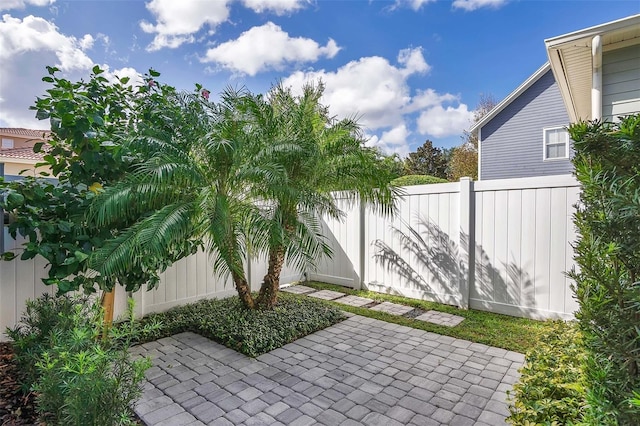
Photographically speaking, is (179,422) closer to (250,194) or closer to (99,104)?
(250,194)

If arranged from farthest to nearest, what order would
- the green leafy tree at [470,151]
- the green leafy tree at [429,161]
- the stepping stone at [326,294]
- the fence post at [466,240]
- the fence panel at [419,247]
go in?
the green leafy tree at [429,161] → the green leafy tree at [470,151] → the stepping stone at [326,294] → the fence panel at [419,247] → the fence post at [466,240]

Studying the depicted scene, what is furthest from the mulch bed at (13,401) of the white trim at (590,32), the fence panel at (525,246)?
the white trim at (590,32)

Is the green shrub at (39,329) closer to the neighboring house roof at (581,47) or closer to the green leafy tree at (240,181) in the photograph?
the green leafy tree at (240,181)

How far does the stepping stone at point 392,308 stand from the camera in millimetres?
5344

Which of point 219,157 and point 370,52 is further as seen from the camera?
point 370,52

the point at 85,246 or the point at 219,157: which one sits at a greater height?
the point at 219,157

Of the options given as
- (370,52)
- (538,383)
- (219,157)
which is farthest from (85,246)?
(370,52)

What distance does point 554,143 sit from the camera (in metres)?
11.9

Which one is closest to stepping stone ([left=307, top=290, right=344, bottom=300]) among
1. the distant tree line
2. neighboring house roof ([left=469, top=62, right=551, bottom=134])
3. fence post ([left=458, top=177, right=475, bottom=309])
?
fence post ([left=458, top=177, right=475, bottom=309])

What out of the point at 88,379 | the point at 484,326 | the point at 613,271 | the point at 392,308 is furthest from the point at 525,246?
the point at 88,379

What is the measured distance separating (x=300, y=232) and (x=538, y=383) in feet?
8.89

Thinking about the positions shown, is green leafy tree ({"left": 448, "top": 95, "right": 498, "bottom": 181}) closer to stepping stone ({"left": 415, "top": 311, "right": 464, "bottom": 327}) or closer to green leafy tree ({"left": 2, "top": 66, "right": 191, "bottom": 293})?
stepping stone ({"left": 415, "top": 311, "right": 464, "bottom": 327})

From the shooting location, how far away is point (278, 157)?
4.21m

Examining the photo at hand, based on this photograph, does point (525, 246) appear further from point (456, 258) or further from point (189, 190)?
point (189, 190)
